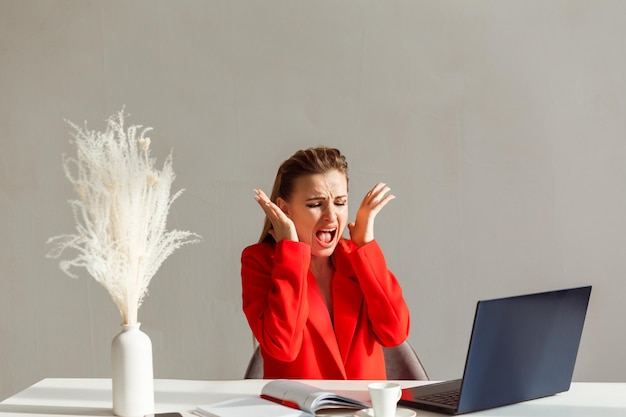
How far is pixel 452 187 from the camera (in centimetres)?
349

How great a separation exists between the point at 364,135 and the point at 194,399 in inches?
74.3

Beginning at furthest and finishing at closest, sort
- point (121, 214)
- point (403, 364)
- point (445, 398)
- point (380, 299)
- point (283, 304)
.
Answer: point (403, 364) → point (380, 299) → point (283, 304) → point (445, 398) → point (121, 214)

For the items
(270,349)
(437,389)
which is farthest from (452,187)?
(437,389)

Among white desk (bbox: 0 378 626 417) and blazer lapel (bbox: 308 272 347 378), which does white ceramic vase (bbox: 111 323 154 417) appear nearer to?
white desk (bbox: 0 378 626 417)

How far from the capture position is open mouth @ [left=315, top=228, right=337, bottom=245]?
2.41 metres

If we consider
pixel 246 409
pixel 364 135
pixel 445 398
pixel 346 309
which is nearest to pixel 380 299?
pixel 346 309

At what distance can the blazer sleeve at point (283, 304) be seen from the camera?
2.25 meters

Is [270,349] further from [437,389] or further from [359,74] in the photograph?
[359,74]

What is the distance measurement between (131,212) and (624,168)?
2.44 meters

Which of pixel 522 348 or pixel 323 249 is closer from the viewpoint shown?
pixel 522 348

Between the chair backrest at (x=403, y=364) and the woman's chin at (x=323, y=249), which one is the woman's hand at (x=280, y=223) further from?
the chair backrest at (x=403, y=364)

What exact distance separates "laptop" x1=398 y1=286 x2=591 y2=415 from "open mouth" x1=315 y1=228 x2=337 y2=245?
65 centimetres

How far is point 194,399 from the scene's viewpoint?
6.08 feet

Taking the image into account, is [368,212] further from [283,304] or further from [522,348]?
[522,348]
